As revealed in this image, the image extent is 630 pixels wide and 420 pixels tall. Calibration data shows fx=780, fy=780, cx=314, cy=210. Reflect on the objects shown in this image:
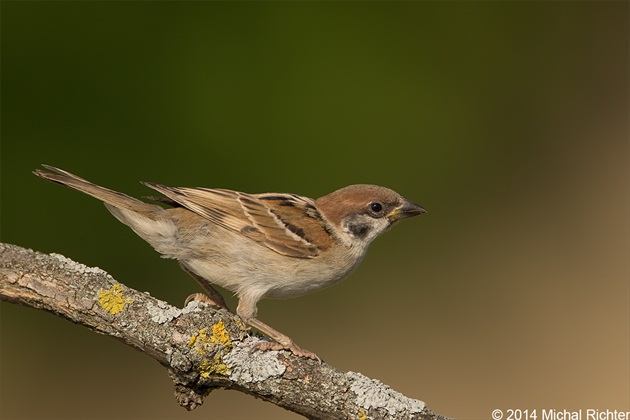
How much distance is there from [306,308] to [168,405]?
1.63 m

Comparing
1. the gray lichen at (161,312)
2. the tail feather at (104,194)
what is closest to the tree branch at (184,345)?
the gray lichen at (161,312)

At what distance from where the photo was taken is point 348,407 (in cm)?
326

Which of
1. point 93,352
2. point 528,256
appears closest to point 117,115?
point 93,352

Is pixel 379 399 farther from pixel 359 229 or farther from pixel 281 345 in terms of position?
pixel 359 229

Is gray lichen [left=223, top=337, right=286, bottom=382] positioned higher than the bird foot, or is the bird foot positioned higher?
the bird foot

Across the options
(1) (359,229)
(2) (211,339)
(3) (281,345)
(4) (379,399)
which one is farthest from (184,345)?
(1) (359,229)

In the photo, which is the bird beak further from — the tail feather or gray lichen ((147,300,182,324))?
gray lichen ((147,300,182,324))

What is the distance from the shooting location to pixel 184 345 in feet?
10.7

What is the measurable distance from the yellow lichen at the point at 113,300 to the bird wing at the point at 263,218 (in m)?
0.77

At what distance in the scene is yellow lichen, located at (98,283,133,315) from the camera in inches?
127

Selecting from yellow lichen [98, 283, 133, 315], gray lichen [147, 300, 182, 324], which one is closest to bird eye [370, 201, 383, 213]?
gray lichen [147, 300, 182, 324]

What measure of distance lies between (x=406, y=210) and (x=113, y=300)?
1.73m

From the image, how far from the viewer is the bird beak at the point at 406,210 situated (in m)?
4.27

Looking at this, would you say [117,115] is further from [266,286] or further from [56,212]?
[266,286]
